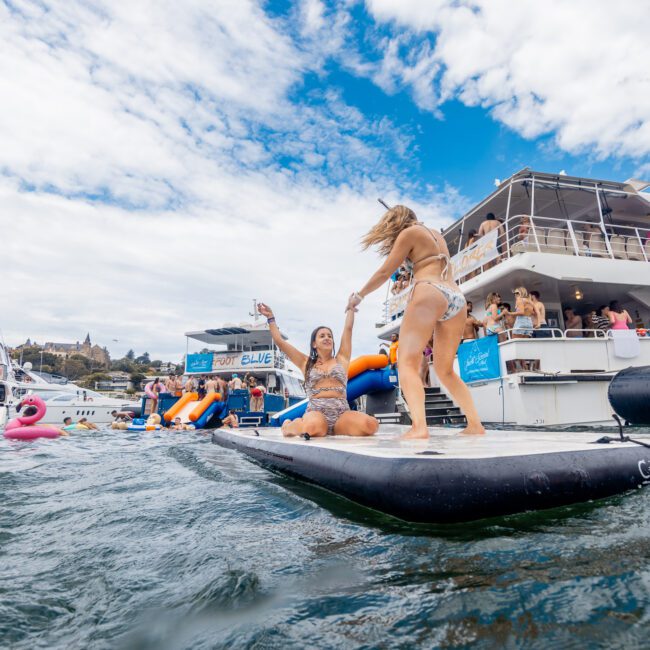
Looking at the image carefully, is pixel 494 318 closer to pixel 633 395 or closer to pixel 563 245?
pixel 563 245

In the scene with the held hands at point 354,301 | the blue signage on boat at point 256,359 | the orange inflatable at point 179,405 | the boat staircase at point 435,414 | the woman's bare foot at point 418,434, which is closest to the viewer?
the woman's bare foot at point 418,434

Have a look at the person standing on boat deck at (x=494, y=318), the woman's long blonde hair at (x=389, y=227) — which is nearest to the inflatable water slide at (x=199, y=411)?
the person standing on boat deck at (x=494, y=318)

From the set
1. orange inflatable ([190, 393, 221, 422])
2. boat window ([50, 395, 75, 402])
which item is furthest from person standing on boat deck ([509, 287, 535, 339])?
boat window ([50, 395, 75, 402])

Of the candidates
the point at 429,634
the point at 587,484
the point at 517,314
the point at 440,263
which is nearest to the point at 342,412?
the point at 440,263

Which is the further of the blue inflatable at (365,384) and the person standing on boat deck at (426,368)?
the person standing on boat deck at (426,368)

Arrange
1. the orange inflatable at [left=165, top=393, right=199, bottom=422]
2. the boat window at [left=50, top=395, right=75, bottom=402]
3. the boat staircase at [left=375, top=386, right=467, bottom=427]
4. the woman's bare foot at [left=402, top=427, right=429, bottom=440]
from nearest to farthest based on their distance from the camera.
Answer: the woman's bare foot at [left=402, top=427, right=429, bottom=440]
the boat staircase at [left=375, top=386, right=467, bottom=427]
the orange inflatable at [left=165, top=393, right=199, bottom=422]
the boat window at [left=50, top=395, right=75, bottom=402]

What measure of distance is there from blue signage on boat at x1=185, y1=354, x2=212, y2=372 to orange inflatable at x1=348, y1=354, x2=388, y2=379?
56.8 ft

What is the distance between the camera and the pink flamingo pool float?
8281 millimetres

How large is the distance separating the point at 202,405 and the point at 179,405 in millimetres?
1249

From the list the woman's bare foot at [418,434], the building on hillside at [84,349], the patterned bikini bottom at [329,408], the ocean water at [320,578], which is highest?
the building on hillside at [84,349]

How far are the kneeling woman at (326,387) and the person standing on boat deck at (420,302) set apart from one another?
0.52m

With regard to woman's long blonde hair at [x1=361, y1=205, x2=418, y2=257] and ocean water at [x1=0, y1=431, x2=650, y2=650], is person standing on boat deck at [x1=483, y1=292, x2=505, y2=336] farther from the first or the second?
ocean water at [x1=0, y1=431, x2=650, y2=650]

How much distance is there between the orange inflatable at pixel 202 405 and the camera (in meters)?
13.0

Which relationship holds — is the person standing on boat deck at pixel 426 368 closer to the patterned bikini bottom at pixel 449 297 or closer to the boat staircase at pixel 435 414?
the boat staircase at pixel 435 414
